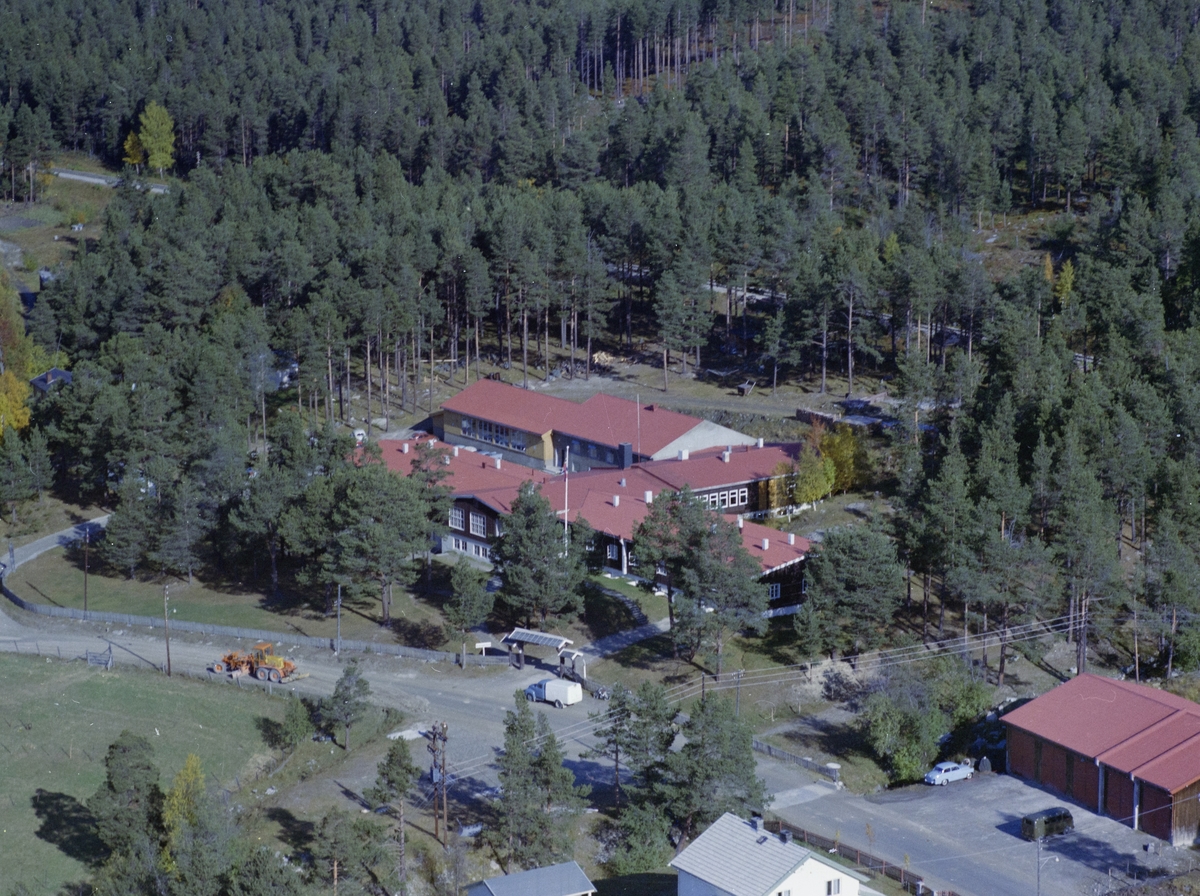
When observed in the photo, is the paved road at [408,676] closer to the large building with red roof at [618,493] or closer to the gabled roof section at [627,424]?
the large building with red roof at [618,493]

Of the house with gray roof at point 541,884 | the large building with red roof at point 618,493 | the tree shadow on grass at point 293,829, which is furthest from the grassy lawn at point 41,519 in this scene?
the house with gray roof at point 541,884

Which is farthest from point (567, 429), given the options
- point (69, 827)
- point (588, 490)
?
point (69, 827)

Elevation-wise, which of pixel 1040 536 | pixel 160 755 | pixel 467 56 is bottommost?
pixel 160 755

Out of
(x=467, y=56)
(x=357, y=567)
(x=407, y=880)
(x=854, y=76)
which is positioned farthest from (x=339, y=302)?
(x=467, y=56)

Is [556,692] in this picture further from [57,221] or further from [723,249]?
[57,221]

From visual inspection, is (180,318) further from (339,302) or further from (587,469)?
(587,469)

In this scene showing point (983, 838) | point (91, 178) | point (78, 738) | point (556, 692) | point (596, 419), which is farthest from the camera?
point (91, 178)

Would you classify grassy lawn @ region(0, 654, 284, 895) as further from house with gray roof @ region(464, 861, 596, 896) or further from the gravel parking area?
the gravel parking area
